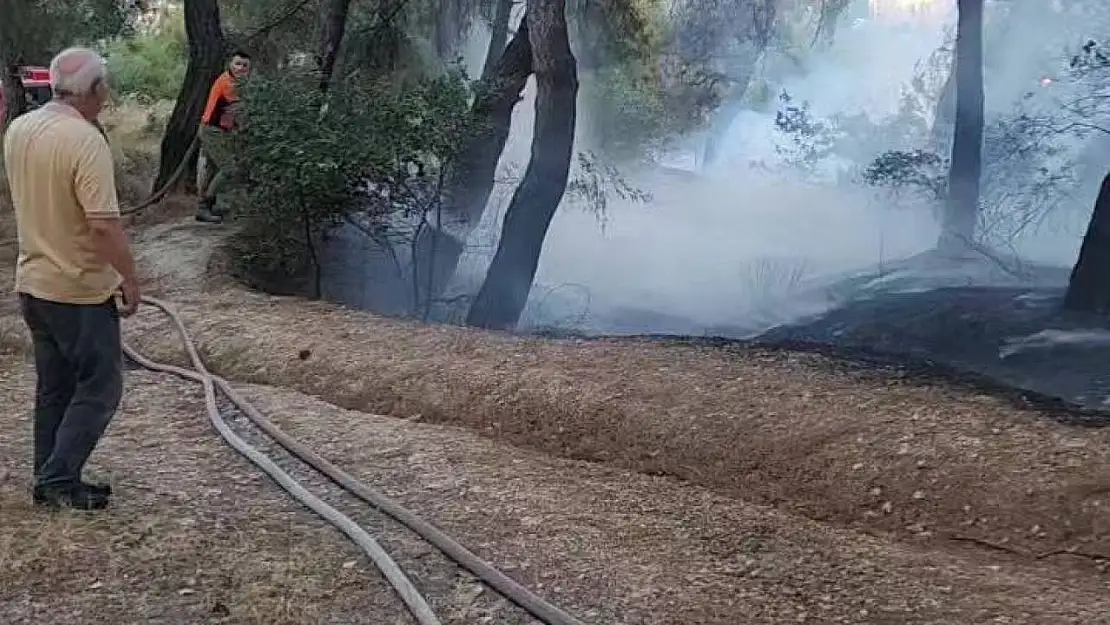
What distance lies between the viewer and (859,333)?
9.29 m

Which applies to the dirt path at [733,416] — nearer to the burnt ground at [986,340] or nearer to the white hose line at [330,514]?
the burnt ground at [986,340]

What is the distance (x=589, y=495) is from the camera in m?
4.73

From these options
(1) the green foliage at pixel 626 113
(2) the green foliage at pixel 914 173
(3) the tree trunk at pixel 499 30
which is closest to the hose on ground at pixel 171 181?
(3) the tree trunk at pixel 499 30

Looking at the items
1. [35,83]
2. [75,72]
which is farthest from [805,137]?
[75,72]

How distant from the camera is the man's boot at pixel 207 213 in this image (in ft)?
36.6

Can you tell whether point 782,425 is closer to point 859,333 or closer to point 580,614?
point 580,614

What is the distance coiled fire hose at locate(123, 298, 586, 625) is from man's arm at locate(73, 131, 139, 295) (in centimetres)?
120

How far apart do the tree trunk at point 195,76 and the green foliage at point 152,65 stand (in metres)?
7.92

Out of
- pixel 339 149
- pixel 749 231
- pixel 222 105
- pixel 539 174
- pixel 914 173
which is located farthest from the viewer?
pixel 749 231

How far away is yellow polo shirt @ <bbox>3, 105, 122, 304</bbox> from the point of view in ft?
12.2

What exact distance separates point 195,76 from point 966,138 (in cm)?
840

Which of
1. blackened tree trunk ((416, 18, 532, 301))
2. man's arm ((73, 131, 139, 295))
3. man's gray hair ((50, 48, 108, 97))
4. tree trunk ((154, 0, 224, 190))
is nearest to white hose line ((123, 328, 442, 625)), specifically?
man's arm ((73, 131, 139, 295))

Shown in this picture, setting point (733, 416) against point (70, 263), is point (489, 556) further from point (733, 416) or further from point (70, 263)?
point (733, 416)

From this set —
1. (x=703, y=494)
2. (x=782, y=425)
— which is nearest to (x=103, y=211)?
(x=703, y=494)
